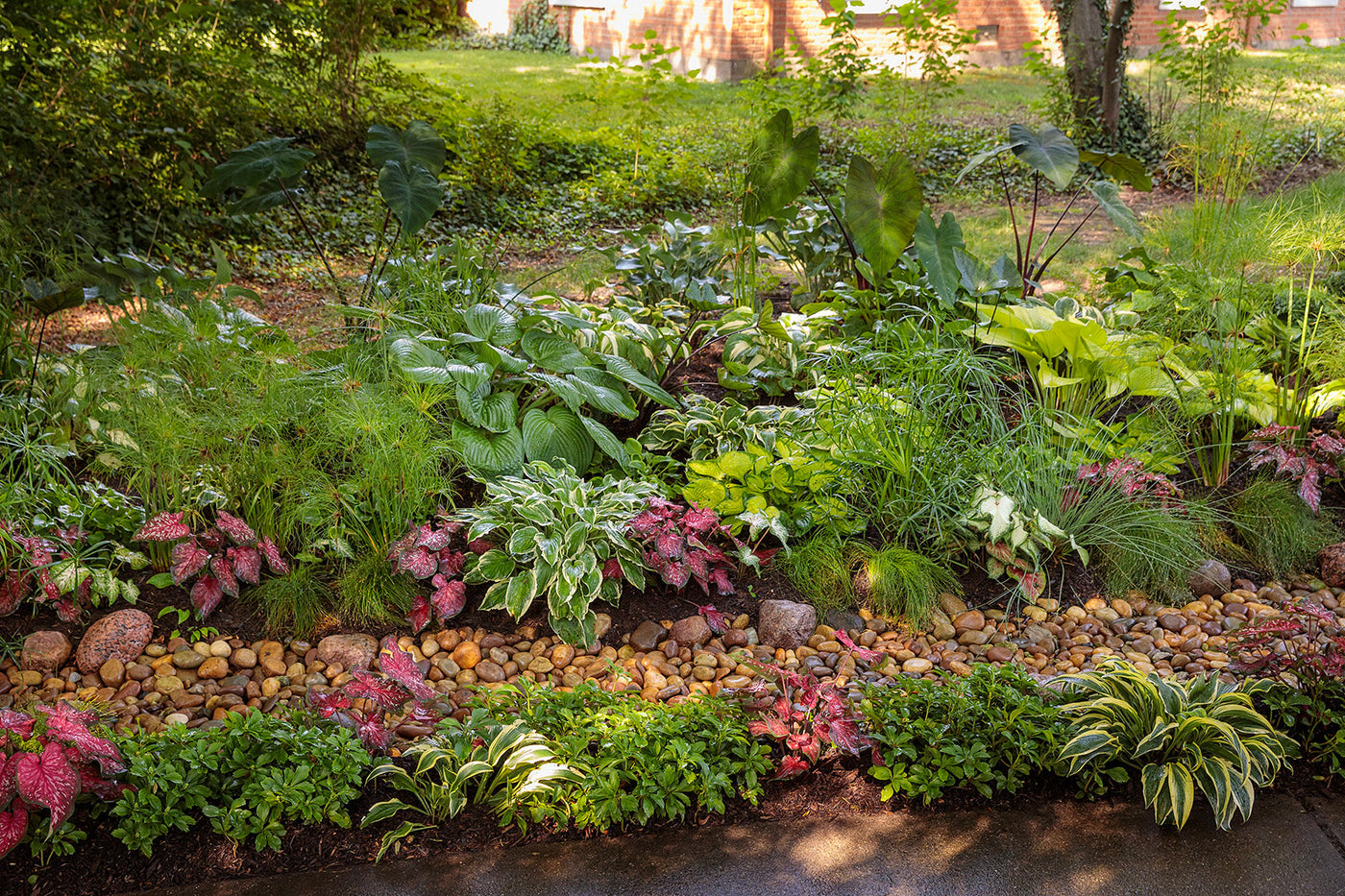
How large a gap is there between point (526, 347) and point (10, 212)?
331cm

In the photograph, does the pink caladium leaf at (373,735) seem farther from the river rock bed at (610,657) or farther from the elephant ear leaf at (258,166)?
the elephant ear leaf at (258,166)

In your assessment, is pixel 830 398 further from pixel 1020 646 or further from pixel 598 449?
pixel 1020 646

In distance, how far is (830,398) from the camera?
334 centimetres

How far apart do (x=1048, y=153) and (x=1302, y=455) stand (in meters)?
1.62

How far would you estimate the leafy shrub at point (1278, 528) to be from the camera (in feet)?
10.3

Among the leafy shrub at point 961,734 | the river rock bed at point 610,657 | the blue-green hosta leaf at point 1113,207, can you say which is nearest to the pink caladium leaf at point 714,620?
the river rock bed at point 610,657

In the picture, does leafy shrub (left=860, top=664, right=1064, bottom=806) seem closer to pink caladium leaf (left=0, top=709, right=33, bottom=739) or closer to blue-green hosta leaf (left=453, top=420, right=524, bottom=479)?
blue-green hosta leaf (left=453, top=420, right=524, bottom=479)

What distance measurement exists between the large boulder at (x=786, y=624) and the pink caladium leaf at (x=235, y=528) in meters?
1.50

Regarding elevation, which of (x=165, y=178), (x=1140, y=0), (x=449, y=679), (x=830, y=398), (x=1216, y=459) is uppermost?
(x=1140, y=0)

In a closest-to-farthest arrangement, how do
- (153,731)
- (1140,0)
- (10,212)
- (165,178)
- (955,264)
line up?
(153,731), (955,264), (10,212), (165,178), (1140,0)

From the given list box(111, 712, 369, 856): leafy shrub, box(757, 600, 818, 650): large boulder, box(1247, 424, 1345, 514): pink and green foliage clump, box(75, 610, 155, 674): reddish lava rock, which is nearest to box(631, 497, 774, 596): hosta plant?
box(757, 600, 818, 650): large boulder

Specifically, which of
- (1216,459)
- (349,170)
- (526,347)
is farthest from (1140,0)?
(526,347)

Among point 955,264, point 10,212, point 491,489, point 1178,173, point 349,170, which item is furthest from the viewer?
point 1178,173

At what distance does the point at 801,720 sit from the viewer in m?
2.20
